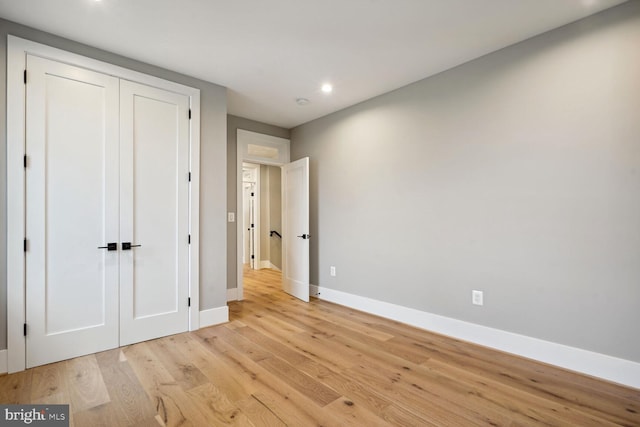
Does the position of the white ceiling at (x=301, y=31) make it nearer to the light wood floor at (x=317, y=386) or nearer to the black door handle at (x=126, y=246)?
the black door handle at (x=126, y=246)

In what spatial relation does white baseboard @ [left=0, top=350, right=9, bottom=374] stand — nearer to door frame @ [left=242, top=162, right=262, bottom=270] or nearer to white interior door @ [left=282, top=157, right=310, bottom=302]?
white interior door @ [left=282, top=157, right=310, bottom=302]

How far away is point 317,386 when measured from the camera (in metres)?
2.13

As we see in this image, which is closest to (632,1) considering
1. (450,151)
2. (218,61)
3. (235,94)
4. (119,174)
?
(450,151)

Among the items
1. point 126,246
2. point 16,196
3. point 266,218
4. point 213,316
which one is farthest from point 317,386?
point 266,218

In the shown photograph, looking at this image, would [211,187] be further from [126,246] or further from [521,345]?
[521,345]

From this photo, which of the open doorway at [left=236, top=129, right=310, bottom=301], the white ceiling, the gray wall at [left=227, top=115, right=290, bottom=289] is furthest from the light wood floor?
the white ceiling

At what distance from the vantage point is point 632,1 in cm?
212

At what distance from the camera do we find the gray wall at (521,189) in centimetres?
219

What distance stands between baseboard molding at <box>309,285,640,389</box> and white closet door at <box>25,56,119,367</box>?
2908 millimetres

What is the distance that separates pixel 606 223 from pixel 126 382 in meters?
3.72

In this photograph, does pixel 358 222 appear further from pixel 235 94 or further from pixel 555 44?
pixel 555 44

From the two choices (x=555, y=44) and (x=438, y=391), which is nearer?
(x=438, y=391)

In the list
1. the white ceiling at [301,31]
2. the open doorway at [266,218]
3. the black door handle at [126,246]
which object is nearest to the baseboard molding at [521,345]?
the white ceiling at [301,31]

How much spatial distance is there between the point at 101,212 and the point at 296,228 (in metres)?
2.53
